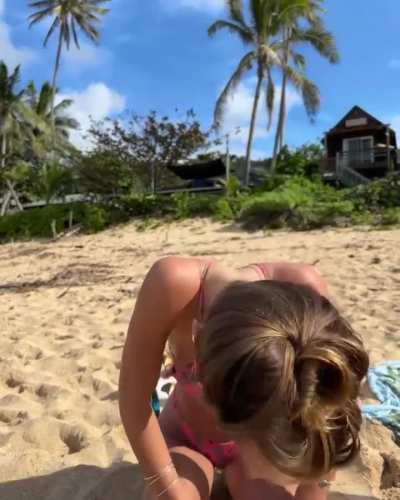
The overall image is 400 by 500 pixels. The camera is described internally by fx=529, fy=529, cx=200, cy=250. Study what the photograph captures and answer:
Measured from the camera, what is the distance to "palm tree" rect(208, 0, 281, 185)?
1758 centimetres

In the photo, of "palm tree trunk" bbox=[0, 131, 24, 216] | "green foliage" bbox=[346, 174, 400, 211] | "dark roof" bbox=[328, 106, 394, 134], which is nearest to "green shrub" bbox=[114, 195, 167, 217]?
"green foliage" bbox=[346, 174, 400, 211]

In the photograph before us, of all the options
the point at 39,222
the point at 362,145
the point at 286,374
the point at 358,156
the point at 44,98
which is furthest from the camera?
the point at 44,98

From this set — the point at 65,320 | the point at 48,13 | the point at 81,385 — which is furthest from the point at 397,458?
the point at 48,13

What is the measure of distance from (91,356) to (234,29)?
17.5 m

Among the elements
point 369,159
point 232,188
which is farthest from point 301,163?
point 369,159

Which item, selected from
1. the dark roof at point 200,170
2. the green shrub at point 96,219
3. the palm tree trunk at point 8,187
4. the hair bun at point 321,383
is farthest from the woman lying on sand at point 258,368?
the palm tree trunk at point 8,187

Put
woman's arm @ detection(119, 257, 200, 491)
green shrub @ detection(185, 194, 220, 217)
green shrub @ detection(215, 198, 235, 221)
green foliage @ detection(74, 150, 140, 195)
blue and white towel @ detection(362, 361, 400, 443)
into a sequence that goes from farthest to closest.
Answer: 1. green foliage @ detection(74, 150, 140, 195)
2. green shrub @ detection(185, 194, 220, 217)
3. green shrub @ detection(215, 198, 235, 221)
4. blue and white towel @ detection(362, 361, 400, 443)
5. woman's arm @ detection(119, 257, 200, 491)

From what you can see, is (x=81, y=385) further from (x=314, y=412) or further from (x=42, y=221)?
(x=42, y=221)

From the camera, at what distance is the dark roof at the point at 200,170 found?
58.4 ft

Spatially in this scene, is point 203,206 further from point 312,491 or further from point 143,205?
point 312,491

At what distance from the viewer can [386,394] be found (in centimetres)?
216

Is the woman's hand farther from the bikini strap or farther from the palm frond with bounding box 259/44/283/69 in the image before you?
the palm frond with bounding box 259/44/283/69

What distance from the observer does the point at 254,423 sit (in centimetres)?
97

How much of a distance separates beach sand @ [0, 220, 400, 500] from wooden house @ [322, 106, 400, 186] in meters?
14.2
